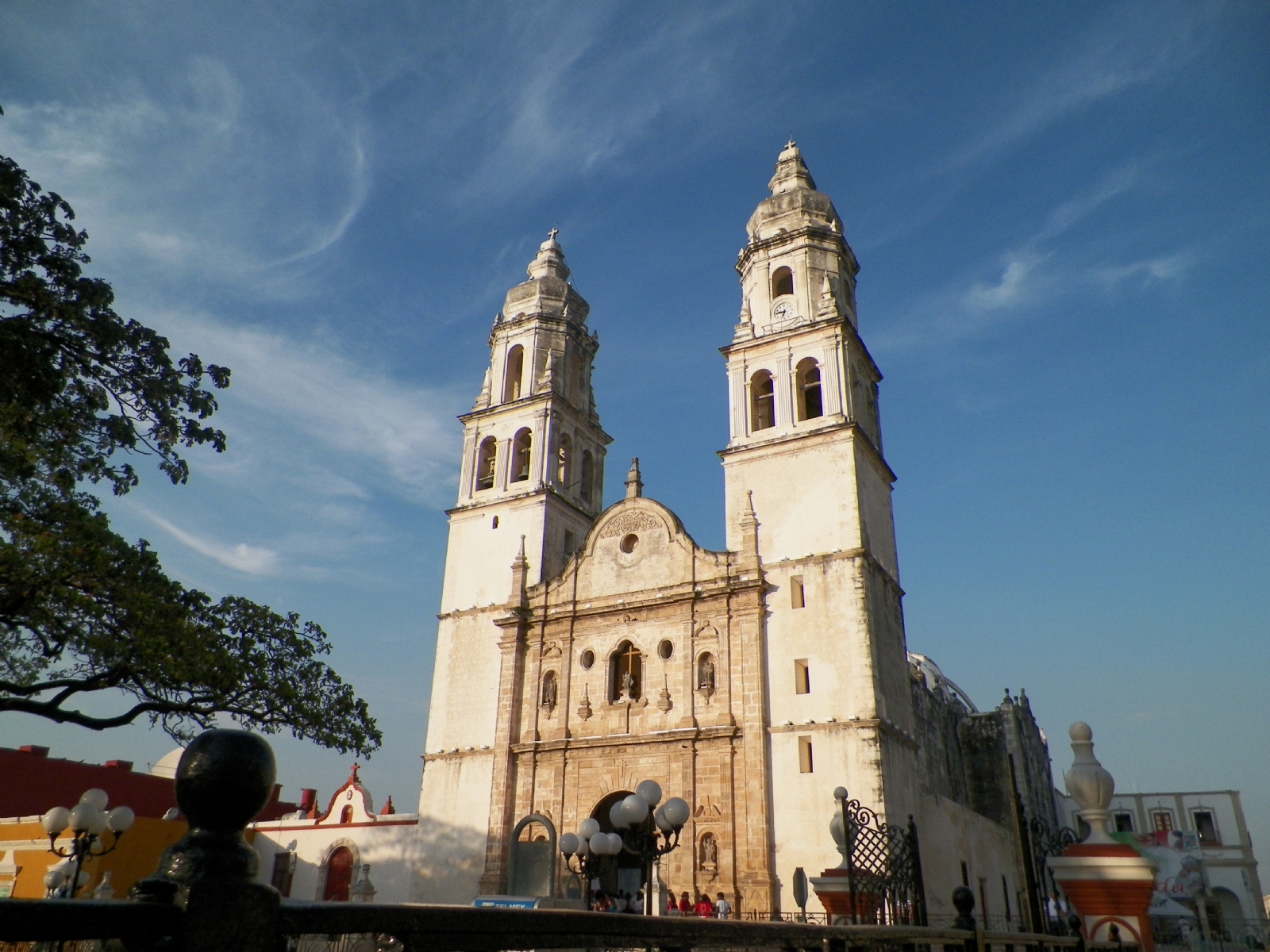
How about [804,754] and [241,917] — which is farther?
[804,754]

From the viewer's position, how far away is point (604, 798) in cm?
2142

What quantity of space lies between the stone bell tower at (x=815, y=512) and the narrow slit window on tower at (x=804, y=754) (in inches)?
1.0

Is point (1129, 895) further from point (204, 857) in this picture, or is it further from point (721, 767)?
point (721, 767)

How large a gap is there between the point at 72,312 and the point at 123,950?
9.27 metres

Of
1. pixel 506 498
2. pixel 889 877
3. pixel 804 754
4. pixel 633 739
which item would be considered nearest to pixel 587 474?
pixel 506 498

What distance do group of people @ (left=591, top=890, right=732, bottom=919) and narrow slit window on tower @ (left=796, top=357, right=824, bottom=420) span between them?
12.3 metres

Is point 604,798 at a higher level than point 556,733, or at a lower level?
lower

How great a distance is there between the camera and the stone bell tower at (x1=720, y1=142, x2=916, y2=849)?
19.5 meters

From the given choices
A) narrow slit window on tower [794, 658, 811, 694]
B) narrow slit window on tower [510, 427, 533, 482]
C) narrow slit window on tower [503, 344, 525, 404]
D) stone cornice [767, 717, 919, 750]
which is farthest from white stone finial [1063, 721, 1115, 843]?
narrow slit window on tower [503, 344, 525, 404]

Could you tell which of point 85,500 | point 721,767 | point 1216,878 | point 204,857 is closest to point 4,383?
point 85,500

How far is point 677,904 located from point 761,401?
1289 centimetres

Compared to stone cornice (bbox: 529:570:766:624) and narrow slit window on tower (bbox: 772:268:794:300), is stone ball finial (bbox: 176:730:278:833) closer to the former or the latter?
stone cornice (bbox: 529:570:766:624)

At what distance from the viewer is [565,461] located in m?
28.3

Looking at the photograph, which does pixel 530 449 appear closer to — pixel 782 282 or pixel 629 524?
pixel 629 524
